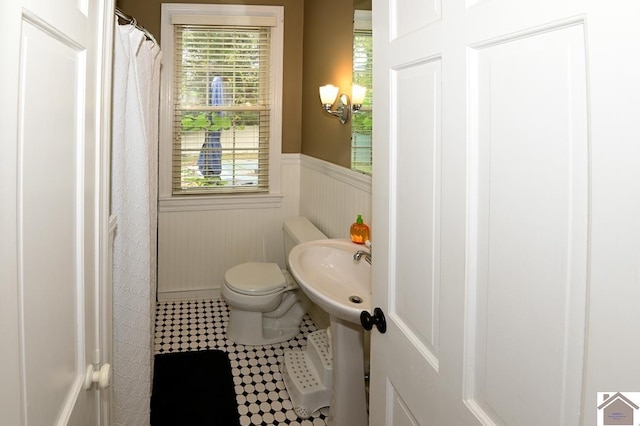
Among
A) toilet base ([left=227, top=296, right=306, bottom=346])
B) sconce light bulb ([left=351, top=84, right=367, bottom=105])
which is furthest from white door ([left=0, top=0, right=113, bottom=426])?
toilet base ([left=227, top=296, right=306, bottom=346])

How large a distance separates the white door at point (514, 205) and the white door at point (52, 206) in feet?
2.23

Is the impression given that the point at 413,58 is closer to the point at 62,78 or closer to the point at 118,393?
the point at 62,78

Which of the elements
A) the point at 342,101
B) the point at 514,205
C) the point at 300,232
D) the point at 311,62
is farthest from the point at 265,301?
the point at 514,205

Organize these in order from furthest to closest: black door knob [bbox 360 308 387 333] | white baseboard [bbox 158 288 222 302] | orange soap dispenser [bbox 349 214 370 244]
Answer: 1. white baseboard [bbox 158 288 222 302]
2. orange soap dispenser [bbox 349 214 370 244]
3. black door knob [bbox 360 308 387 333]

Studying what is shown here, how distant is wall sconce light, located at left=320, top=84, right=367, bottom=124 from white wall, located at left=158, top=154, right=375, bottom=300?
768 millimetres

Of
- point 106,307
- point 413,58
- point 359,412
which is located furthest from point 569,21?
point 359,412

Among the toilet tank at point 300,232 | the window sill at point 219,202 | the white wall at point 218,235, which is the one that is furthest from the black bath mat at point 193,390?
the window sill at point 219,202

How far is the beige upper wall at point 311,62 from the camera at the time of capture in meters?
2.78

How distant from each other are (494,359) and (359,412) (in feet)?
4.51

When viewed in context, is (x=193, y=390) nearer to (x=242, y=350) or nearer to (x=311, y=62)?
(x=242, y=350)

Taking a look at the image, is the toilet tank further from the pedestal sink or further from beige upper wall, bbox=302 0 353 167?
the pedestal sink

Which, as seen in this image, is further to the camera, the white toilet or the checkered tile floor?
the white toilet

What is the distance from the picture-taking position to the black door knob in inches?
52.1

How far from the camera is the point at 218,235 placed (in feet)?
12.8
